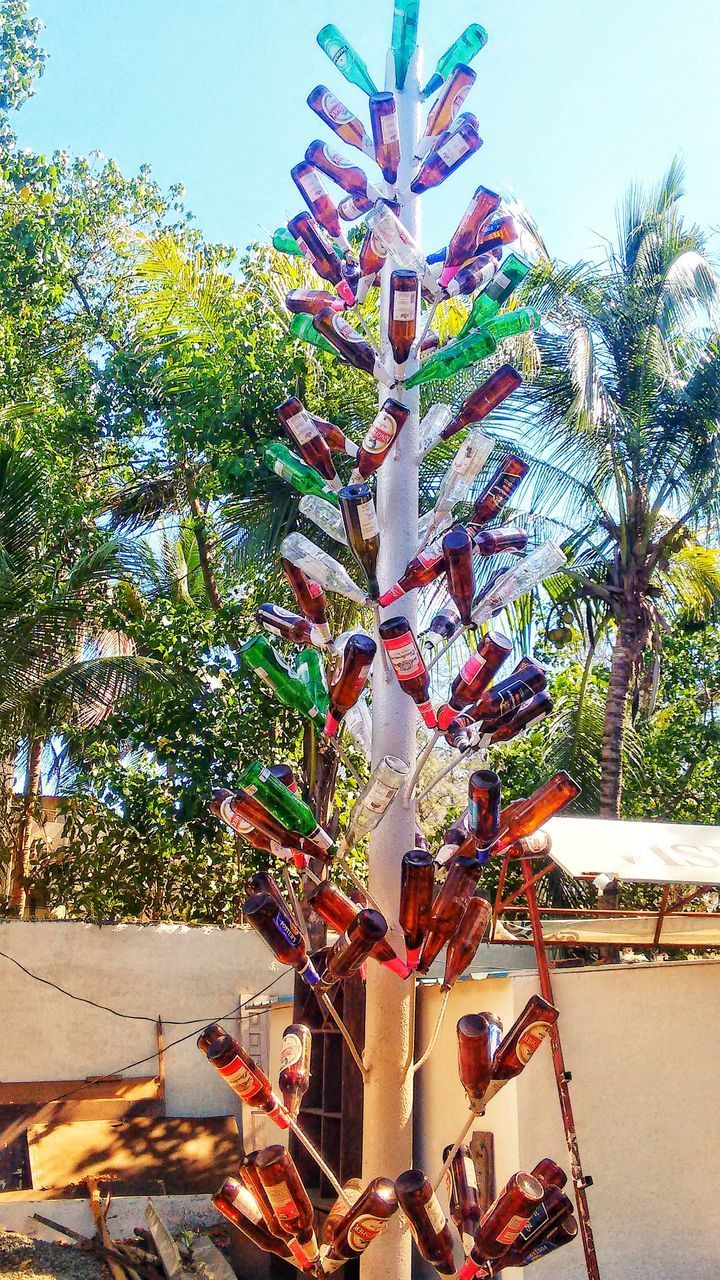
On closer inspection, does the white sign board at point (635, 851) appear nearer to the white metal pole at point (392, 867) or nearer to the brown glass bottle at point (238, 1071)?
the white metal pole at point (392, 867)

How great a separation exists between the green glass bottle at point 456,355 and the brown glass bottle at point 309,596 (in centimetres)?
62

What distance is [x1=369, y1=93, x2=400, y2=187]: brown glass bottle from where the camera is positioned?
117 inches

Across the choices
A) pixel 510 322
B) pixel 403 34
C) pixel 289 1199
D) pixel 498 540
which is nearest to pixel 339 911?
pixel 289 1199

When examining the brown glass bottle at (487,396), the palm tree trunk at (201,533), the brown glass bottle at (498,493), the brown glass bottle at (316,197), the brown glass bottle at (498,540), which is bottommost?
the brown glass bottle at (498,540)

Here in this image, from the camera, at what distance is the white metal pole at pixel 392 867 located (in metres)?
2.30

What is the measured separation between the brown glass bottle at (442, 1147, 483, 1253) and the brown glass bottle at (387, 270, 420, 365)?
6.46ft

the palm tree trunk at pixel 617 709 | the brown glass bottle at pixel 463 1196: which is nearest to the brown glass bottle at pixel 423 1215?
the brown glass bottle at pixel 463 1196

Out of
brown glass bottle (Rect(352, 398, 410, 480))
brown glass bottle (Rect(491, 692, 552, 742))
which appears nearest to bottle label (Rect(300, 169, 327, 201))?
brown glass bottle (Rect(352, 398, 410, 480))

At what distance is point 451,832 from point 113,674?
19.4ft

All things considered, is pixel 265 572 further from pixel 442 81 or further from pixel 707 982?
pixel 442 81

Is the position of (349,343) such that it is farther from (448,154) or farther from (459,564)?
(459,564)

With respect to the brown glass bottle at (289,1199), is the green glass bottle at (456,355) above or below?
above

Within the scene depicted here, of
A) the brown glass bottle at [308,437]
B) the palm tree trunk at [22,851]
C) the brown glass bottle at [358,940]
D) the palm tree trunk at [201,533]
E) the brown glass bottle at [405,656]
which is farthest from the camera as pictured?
the palm tree trunk at [22,851]

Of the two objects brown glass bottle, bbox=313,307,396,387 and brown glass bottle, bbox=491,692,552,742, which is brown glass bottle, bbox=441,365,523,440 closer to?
brown glass bottle, bbox=313,307,396,387
